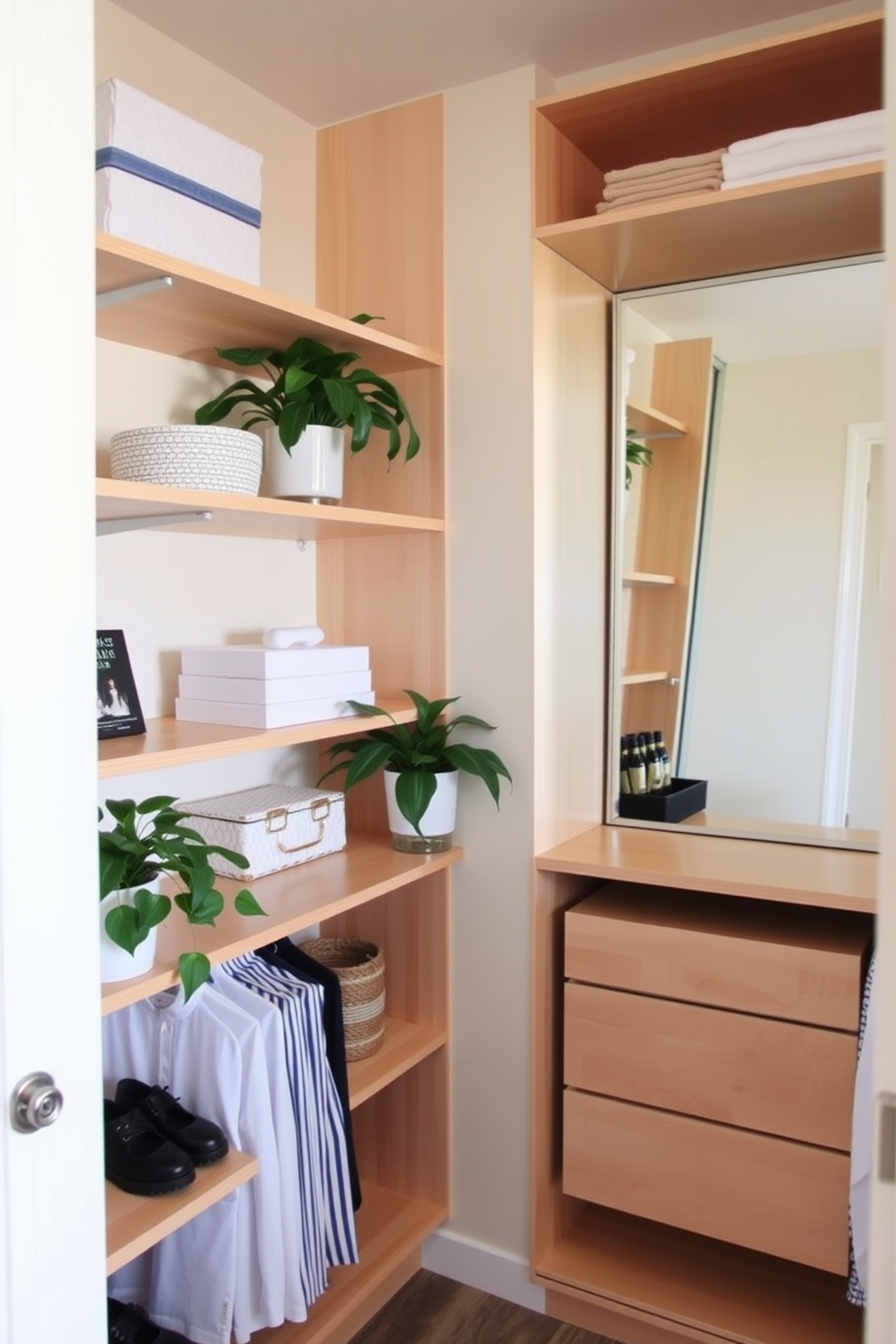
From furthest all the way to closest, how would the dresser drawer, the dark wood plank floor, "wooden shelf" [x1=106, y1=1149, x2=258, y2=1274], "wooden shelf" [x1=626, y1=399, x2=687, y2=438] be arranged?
1. "wooden shelf" [x1=626, y1=399, x2=687, y2=438]
2. the dark wood plank floor
3. the dresser drawer
4. "wooden shelf" [x1=106, y1=1149, x2=258, y2=1274]

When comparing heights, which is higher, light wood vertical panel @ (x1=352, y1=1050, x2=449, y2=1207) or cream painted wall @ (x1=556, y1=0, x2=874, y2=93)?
cream painted wall @ (x1=556, y1=0, x2=874, y2=93)

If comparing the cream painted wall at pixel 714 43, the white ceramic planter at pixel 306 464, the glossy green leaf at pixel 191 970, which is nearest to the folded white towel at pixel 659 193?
the cream painted wall at pixel 714 43

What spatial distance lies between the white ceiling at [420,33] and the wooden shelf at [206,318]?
0.52 metres

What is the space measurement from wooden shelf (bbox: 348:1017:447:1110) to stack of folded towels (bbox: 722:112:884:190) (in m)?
1.69

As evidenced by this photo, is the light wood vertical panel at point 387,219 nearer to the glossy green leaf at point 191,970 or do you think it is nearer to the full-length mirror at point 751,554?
the full-length mirror at point 751,554

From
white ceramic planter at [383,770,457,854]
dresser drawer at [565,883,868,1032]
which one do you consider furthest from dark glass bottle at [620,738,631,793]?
white ceramic planter at [383,770,457,854]

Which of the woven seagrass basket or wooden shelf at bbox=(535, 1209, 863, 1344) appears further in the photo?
the woven seagrass basket

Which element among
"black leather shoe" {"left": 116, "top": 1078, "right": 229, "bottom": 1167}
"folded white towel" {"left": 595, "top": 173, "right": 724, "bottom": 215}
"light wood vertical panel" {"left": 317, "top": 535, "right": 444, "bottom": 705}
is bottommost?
"black leather shoe" {"left": 116, "top": 1078, "right": 229, "bottom": 1167}

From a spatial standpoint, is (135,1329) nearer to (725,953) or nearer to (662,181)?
(725,953)

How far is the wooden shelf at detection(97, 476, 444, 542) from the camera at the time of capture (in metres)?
1.49

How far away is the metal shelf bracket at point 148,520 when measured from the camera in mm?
1668

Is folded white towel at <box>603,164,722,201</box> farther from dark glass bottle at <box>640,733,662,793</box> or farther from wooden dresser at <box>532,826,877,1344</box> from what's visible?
wooden dresser at <box>532,826,877,1344</box>

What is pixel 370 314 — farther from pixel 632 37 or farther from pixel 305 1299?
pixel 305 1299

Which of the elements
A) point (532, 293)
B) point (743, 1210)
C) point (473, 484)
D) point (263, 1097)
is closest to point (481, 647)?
point (473, 484)
